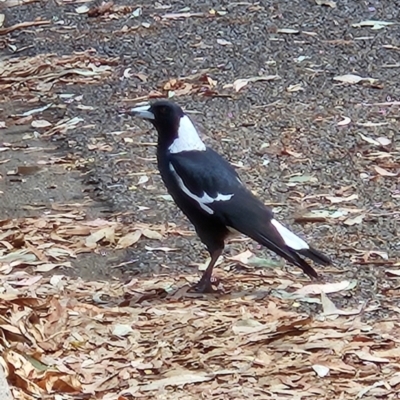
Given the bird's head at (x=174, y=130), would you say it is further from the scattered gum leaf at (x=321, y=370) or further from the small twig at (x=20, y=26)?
the small twig at (x=20, y=26)

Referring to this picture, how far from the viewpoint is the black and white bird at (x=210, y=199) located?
169 inches

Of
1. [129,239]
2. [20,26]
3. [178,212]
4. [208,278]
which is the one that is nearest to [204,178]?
[208,278]

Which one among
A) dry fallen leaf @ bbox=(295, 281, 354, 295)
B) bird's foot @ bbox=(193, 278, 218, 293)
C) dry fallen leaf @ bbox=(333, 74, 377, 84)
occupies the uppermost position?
bird's foot @ bbox=(193, 278, 218, 293)

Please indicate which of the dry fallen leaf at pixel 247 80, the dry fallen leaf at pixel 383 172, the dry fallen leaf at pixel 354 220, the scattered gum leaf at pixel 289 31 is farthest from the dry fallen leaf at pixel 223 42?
the dry fallen leaf at pixel 354 220

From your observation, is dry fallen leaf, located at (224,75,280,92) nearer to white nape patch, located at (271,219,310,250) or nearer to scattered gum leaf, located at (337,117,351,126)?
scattered gum leaf, located at (337,117,351,126)

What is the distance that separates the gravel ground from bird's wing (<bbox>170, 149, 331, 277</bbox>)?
0.32 metres

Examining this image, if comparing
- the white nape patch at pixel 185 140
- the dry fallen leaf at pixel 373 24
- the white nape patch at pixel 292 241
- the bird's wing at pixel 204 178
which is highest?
the white nape patch at pixel 185 140

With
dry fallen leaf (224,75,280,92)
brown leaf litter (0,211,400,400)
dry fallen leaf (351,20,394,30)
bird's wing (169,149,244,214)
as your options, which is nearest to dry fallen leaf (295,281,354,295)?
brown leaf litter (0,211,400,400)

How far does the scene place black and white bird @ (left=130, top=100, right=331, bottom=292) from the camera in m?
4.30

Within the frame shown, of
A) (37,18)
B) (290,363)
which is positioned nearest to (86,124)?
(37,18)

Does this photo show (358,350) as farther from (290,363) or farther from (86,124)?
(86,124)

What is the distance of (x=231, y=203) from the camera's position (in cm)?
445

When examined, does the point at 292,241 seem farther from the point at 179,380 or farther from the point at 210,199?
the point at 179,380

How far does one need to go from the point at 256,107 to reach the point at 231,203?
90.4 inches
